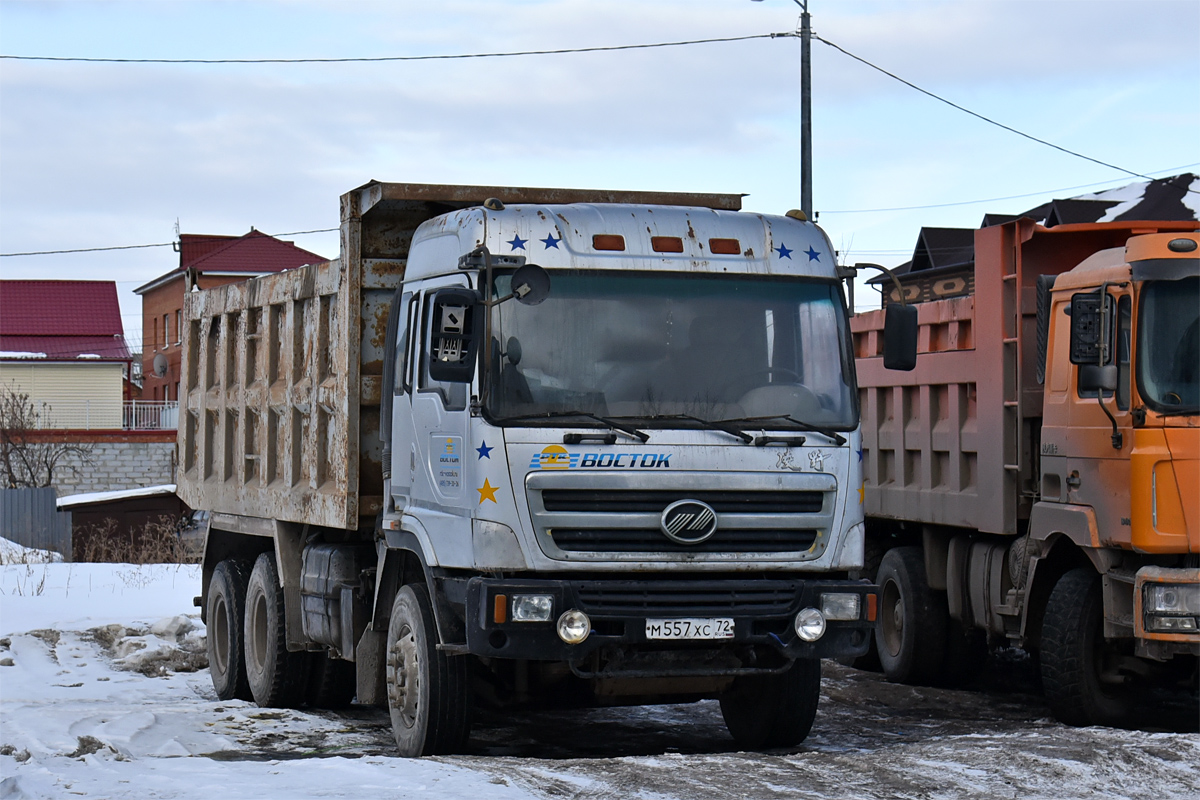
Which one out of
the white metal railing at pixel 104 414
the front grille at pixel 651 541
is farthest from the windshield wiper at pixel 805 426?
the white metal railing at pixel 104 414

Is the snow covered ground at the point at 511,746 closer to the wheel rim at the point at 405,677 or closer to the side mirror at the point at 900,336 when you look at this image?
the wheel rim at the point at 405,677

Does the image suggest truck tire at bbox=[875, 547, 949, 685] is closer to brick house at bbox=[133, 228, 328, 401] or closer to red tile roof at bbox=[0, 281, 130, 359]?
brick house at bbox=[133, 228, 328, 401]

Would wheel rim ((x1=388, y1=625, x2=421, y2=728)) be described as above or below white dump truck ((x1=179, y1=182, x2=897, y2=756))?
below

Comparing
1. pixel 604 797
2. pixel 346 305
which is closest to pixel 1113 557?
pixel 604 797

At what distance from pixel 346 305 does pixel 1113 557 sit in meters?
4.54

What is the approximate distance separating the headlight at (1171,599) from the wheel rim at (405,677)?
3890 mm

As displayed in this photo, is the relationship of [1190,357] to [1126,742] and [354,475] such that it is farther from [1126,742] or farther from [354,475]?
[354,475]

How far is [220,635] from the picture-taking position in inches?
444

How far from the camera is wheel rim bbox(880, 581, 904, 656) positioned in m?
11.9

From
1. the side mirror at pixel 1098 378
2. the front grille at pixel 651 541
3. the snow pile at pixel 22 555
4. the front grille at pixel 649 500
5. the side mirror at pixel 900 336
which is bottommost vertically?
the snow pile at pixel 22 555

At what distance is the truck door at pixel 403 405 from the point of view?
26.4ft

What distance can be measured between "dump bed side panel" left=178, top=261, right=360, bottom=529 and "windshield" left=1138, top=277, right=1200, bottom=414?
4338 mm

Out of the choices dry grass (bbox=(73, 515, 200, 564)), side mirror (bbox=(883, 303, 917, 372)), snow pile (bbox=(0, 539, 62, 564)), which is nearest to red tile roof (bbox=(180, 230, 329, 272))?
dry grass (bbox=(73, 515, 200, 564))

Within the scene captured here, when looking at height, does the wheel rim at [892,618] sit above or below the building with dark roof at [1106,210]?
below
